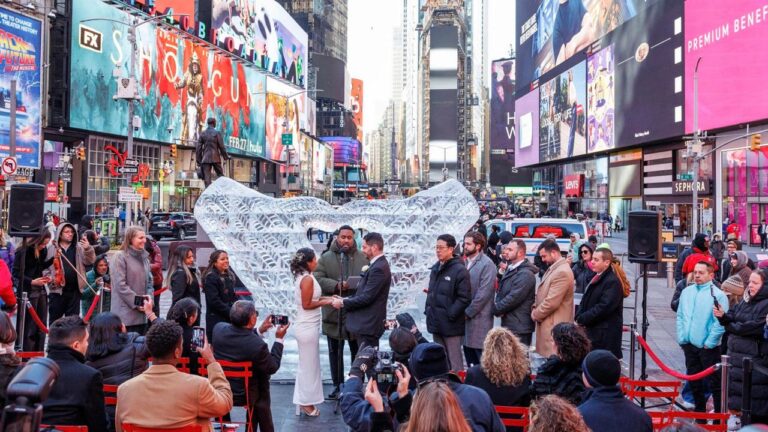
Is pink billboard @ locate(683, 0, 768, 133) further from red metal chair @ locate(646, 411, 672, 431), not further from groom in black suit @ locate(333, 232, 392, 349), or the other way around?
red metal chair @ locate(646, 411, 672, 431)

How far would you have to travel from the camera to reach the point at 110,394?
17.0ft

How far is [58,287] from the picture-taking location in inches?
375

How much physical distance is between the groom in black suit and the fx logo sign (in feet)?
126

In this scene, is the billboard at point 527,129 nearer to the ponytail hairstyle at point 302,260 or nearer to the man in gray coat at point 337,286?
the man in gray coat at point 337,286

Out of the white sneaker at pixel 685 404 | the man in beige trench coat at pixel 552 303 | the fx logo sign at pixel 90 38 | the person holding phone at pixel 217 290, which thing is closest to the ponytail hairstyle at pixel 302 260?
the person holding phone at pixel 217 290

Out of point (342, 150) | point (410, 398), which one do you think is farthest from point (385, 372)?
point (342, 150)

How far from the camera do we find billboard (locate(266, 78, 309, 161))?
240 ft

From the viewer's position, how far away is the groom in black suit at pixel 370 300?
7.34 m

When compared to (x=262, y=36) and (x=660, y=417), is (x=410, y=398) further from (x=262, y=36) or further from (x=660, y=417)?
(x=262, y=36)

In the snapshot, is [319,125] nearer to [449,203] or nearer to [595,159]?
[595,159]

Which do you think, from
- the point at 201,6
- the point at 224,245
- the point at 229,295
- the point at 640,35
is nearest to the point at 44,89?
the point at 201,6

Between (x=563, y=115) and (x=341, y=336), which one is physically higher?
(x=563, y=115)

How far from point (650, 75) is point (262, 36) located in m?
40.9

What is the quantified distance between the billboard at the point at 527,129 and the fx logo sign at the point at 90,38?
53.7m
